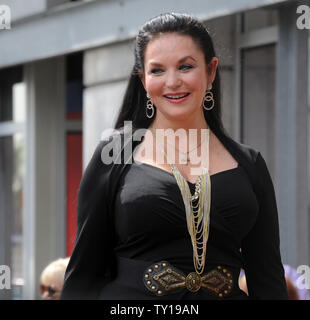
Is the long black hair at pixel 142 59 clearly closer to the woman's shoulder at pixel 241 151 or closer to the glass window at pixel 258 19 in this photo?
the woman's shoulder at pixel 241 151

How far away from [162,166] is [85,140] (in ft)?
20.2

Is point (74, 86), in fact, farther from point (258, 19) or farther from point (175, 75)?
point (175, 75)

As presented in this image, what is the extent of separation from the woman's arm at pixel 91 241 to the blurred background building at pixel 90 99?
545mm

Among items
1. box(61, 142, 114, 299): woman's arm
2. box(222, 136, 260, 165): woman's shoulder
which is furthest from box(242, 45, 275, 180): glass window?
box(61, 142, 114, 299): woman's arm

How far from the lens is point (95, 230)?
2277 mm

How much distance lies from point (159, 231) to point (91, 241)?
0.67 feet

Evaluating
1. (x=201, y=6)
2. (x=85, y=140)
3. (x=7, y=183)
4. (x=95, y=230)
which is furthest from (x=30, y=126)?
(x=95, y=230)

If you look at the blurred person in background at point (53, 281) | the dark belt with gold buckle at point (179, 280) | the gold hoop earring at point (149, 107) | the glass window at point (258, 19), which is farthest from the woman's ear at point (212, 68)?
the glass window at point (258, 19)

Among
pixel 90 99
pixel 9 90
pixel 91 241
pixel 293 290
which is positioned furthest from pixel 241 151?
pixel 9 90

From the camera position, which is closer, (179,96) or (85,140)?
(179,96)

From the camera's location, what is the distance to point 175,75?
2201mm

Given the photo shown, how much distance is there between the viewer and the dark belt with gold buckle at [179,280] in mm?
2199
